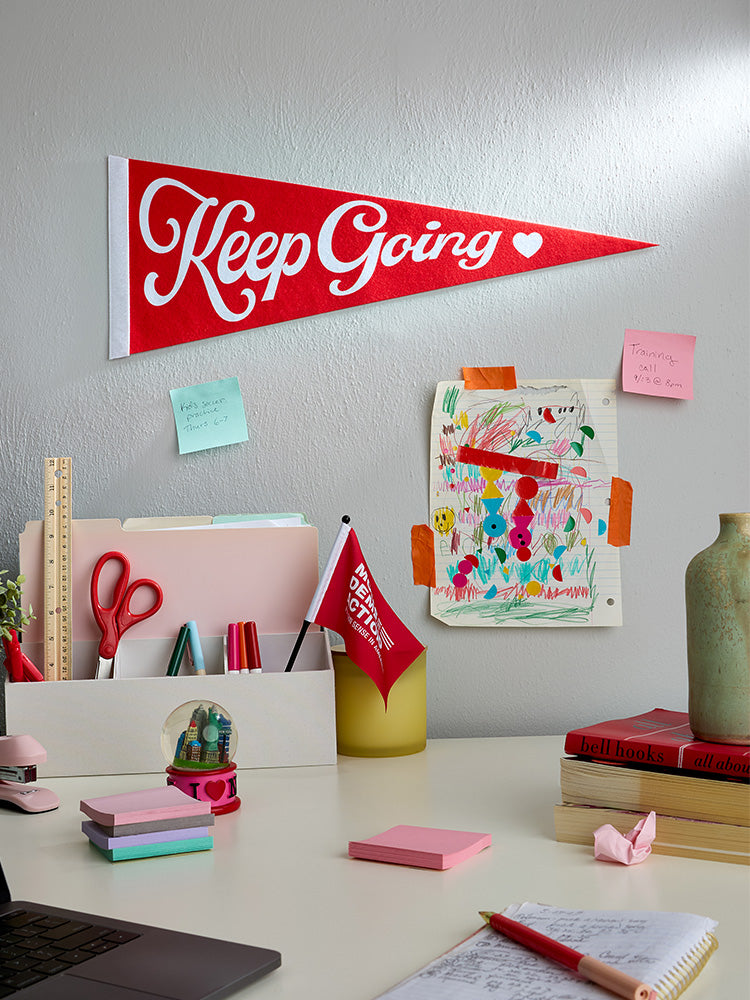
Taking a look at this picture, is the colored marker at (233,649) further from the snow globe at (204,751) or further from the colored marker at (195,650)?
the snow globe at (204,751)

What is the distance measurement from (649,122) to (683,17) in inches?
6.1

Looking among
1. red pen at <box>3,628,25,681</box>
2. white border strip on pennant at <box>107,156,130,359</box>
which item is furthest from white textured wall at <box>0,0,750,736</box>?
red pen at <box>3,628,25,681</box>

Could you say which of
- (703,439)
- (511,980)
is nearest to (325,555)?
(703,439)

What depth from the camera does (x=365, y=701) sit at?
116 centimetres

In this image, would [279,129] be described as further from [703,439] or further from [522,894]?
[522,894]


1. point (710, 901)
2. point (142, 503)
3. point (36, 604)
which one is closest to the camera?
point (710, 901)

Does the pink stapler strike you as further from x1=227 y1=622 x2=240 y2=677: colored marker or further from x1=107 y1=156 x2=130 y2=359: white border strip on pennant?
x1=107 y1=156 x2=130 y2=359: white border strip on pennant

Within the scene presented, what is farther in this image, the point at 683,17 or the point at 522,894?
the point at 683,17

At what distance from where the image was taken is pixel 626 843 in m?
0.74

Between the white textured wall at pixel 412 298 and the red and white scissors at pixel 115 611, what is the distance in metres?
0.16

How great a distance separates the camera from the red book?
76 centimetres

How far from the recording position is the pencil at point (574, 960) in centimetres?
50

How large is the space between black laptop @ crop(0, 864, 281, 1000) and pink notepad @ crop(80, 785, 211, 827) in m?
0.14

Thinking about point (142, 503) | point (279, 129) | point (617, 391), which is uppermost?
point (279, 129)
